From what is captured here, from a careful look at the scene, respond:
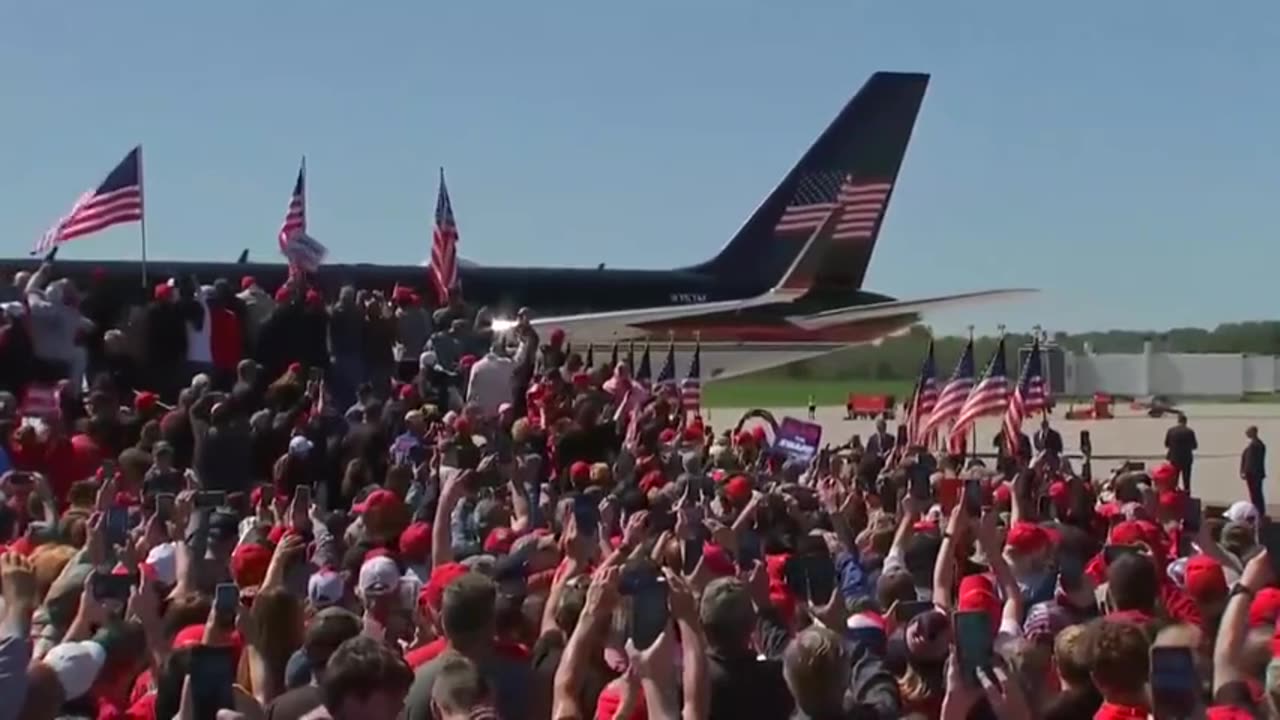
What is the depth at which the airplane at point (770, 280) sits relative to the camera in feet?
96.1

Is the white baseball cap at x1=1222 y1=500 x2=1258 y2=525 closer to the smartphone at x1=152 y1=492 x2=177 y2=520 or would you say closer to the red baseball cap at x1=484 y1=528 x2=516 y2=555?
the red baseball cap at x1=484 y1=528 x2=516 y2=555

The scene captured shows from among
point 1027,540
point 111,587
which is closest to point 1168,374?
point 1027,540

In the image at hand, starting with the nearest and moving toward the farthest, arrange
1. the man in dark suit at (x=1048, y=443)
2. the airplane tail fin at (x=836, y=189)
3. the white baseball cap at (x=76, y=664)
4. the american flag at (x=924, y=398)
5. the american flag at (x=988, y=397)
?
the white baseball cap at (x=76, y=664), the american flag at (x=988, y=397), the man in dark suit at (x=1048, y=443), the american flag at (x=924, y=398), the airplane tail fin at (x=836, y=189)

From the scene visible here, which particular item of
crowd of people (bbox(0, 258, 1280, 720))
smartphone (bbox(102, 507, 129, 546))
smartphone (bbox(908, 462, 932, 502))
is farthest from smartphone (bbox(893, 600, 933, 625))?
smartphone (bbox(102, 507, 129, 546))

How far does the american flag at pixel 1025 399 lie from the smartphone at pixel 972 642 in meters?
11.0

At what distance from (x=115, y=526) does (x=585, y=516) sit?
1697 millimetres

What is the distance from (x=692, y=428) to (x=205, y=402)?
18.1 feet

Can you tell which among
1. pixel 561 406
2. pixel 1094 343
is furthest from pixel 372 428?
pixel 1094 343

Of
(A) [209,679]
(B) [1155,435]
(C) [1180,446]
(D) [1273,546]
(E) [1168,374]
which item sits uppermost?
(A) [209,679]

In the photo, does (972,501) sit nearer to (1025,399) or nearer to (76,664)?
(76,664)

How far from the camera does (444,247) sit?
1952 centimetres

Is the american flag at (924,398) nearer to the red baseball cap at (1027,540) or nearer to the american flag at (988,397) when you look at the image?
the american flag at (988,397)

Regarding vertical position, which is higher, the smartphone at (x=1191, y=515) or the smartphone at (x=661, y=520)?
the smartphone at (x=661, y=520)

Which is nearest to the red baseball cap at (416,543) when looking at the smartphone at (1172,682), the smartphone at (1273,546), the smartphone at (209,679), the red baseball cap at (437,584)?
the red baseball cap at (437,584)
